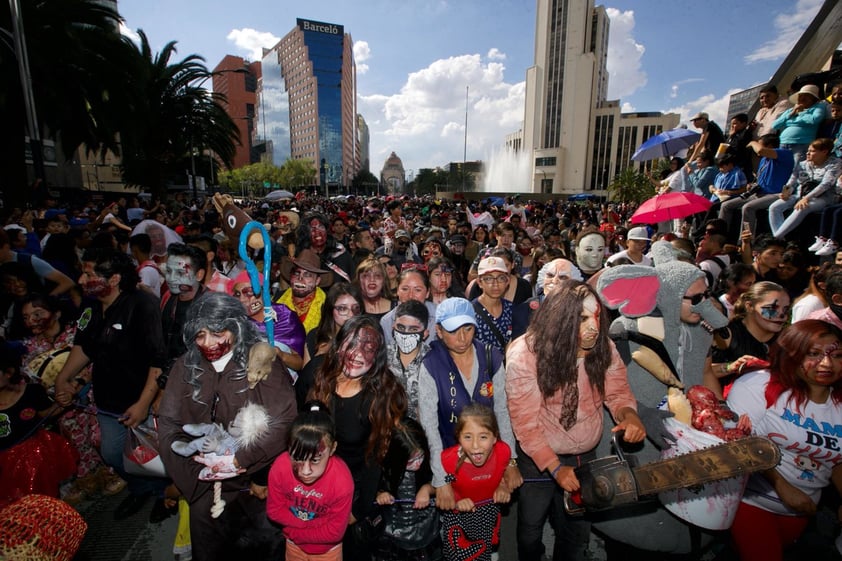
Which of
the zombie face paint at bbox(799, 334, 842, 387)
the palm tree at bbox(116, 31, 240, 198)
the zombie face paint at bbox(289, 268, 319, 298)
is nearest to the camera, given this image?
the zombie face paint at bbox(799, 334, 842, 387)

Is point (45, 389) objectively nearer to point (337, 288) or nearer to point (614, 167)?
point (337, 288)

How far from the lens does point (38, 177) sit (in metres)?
→ 9.12

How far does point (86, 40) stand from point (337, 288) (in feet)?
60.8

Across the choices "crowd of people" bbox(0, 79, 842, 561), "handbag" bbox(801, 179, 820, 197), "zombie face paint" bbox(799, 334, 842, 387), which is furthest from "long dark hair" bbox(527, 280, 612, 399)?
"handbag" bbox(801, 179, 820, 197)

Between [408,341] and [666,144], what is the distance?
11.3 meters

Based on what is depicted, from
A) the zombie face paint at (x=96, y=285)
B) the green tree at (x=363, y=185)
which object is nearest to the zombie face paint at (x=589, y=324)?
the zombie face paint at (x=96, y=285)

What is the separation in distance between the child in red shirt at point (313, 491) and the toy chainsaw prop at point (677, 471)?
1.29 metres

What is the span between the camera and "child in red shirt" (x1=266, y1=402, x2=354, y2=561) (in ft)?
7.02

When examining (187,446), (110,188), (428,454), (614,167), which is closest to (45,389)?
(187,446)

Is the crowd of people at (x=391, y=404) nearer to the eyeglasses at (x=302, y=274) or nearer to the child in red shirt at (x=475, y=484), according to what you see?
the child in red shirt at (x=475, y=484)

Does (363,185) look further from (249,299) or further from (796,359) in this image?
(796,359)

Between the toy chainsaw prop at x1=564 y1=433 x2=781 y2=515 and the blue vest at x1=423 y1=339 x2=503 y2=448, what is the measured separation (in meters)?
0.82

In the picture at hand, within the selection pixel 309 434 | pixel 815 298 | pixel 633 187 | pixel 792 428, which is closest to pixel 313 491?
pixel 309 434

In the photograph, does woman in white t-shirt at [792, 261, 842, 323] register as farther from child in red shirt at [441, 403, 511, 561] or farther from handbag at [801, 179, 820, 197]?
handbag at [801, 179, 820, 197]
